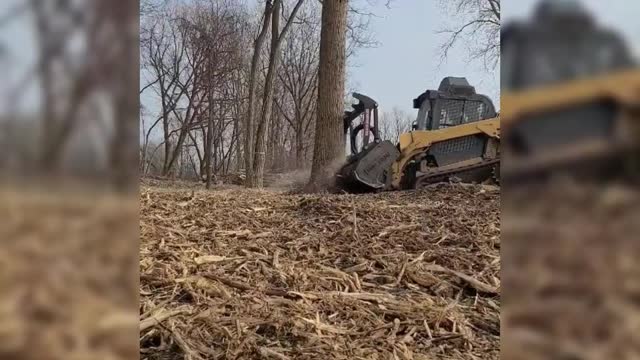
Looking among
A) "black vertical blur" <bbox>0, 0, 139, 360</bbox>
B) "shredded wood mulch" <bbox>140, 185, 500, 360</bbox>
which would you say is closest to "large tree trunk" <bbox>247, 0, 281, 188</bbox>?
"shredded wood mulch" <bbox>140, 185, 500, 360</bbox>

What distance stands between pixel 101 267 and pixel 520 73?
242 mm

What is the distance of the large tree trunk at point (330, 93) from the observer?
316 cm

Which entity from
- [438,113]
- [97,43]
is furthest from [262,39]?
[97,43]

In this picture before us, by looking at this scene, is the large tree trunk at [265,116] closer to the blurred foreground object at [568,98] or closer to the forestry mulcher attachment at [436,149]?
the forestry mulcher attachment at [436,149]

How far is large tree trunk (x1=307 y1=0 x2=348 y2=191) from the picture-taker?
10.4 ft

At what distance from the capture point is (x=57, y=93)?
29 cm

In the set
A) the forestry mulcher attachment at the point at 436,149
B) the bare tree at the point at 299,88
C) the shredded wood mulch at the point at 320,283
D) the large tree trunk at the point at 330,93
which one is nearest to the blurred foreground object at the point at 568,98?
the shredded wood mulch at the point at 320,283

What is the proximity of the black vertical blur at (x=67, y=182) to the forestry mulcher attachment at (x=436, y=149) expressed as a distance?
147 inches

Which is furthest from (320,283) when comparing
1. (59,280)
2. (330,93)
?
(330,93)

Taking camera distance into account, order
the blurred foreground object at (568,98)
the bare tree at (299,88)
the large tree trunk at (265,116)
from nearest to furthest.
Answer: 1. the blurred foreground object at (568,98)
2. the large tree trunk at (265,116)
3. the bare tree at (299,88)

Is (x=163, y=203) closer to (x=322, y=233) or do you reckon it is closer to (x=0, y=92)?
(x=322, y=233)

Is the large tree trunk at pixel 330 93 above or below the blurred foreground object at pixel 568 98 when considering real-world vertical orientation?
above

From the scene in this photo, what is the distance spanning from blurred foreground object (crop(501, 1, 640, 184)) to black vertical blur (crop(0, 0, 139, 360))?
0.21m

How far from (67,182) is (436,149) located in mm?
4493
